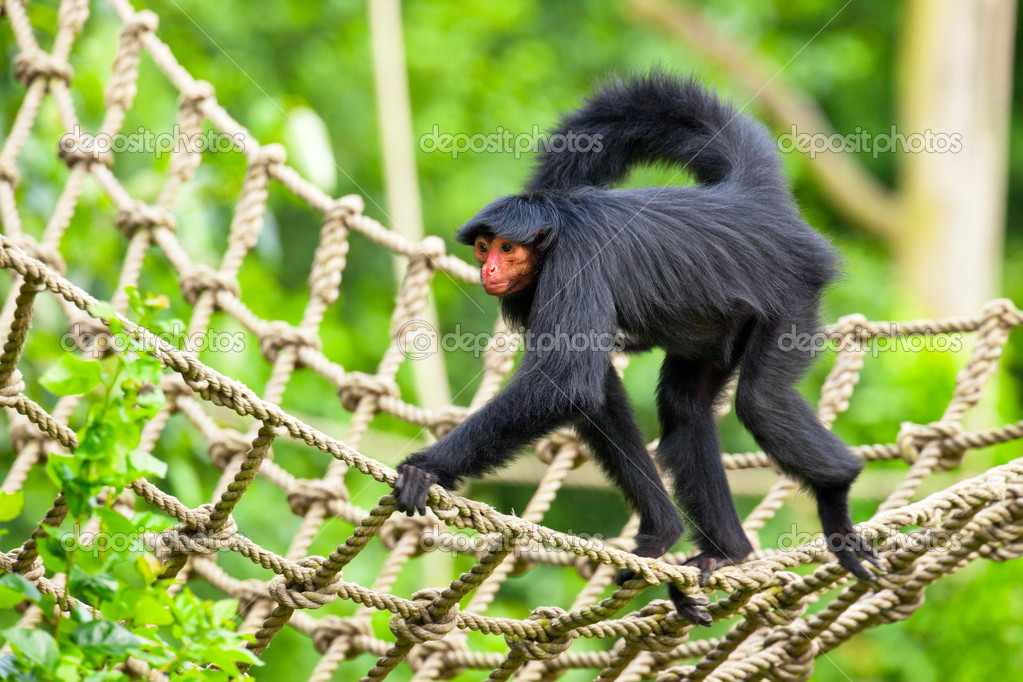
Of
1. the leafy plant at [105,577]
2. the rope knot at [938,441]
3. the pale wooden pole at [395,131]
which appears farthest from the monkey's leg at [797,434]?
the pale wooden pole at [395,131]

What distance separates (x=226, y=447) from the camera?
4328 mm

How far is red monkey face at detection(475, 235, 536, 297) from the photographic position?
316 cm

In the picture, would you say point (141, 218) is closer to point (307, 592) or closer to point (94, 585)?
point (307, 592)

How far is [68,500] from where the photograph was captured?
182 cm

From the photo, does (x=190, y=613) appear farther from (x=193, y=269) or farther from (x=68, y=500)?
(x=193, y=269)

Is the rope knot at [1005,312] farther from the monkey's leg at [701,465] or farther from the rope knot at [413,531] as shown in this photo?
the rope knot at [413,531]

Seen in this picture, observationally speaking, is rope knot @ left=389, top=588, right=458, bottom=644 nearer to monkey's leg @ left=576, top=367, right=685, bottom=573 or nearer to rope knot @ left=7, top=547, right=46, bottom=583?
monkey's leg @ left=576, top=367, right=685, bottom=573

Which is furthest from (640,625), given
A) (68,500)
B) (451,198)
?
(451,198)

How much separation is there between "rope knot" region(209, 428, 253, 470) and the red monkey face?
61.8 inches

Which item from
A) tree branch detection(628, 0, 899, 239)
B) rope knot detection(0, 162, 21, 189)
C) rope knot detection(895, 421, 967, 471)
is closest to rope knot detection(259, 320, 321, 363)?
rope knot detection(0, 162, 21, 189)

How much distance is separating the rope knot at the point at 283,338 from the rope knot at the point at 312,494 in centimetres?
58

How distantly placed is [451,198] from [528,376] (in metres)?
8.56

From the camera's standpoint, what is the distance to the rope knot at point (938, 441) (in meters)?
4.15

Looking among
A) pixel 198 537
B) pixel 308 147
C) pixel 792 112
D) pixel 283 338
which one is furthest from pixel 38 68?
pixel 792 112
